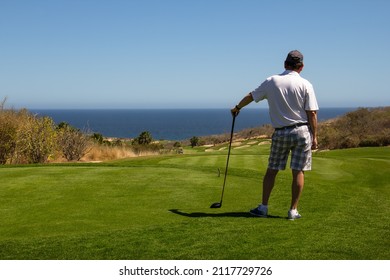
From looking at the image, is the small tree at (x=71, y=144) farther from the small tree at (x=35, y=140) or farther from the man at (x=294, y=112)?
the man at (x=294, y=112)

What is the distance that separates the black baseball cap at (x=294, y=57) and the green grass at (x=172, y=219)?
2099 millimetres

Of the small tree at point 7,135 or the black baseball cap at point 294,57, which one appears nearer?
the black baseball cap at point 294,57

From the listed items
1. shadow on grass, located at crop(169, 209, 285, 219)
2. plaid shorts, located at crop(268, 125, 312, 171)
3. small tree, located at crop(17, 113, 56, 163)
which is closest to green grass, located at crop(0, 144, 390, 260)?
shadow on grass, located at crop(169, 209, 285, 219)

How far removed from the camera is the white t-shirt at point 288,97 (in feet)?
20.0

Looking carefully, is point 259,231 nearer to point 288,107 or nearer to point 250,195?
point 288,107

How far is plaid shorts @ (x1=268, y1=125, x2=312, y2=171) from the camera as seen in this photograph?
20.3 feet

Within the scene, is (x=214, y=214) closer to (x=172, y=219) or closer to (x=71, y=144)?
(x=172, y=219)

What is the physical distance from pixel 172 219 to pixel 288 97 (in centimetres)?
220

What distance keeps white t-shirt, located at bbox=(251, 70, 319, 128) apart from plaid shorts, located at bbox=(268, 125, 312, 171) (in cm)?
12

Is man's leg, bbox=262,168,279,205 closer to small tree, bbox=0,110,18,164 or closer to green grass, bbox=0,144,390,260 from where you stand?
green grass, bbox=0,144,390,260

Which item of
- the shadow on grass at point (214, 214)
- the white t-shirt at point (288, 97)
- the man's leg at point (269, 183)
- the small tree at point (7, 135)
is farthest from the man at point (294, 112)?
the small tree at point (7, 135)
